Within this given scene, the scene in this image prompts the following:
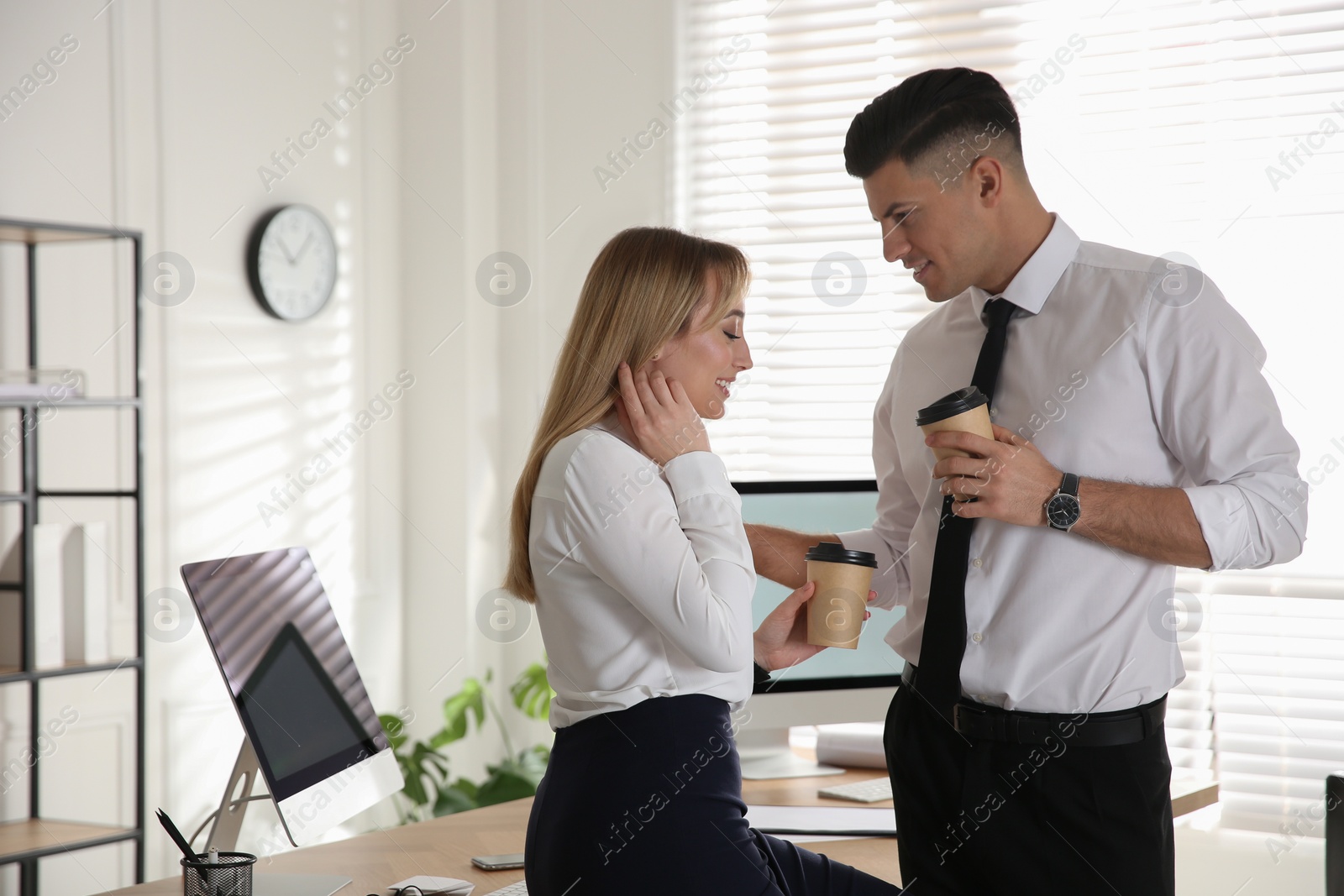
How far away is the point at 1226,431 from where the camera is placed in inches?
59.9

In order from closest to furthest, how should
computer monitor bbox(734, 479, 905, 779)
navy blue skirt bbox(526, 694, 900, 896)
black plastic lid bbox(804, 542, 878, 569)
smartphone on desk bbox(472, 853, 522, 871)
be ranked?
navy blue skirt bbox(526, 694, 900, 896) → black plastic lid bbox(804, 542, 878, 569) → smartphone on desk bbox(472, 853, 522, 871) → computer monitor bbox(734, 479, 905, 779)

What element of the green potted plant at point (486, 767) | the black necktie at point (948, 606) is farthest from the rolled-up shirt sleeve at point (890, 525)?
the green potted plant at point (486, 767)

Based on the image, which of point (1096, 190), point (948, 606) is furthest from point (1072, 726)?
point (1096, 190)

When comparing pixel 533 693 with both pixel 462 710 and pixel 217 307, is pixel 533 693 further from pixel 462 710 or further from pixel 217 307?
pixel 217 307

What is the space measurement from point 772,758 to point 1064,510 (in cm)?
118

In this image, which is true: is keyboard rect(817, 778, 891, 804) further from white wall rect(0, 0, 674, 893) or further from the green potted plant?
white wall rect(0, 0, 674, 893)

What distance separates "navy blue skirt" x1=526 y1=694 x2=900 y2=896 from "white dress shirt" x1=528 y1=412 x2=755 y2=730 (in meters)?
0.03

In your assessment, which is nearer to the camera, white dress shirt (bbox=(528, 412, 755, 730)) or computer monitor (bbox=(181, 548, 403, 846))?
white dress shirt (bbox=(528, 412, 755, 730))

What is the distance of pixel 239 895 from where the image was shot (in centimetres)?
157

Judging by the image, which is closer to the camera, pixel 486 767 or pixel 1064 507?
pixel 1064 507

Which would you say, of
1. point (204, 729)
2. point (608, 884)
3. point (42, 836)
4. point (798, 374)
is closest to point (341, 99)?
point (798, 374)

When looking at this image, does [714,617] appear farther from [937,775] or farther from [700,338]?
[937,775]

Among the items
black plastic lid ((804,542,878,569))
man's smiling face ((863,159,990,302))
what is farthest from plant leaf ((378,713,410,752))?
man's smiling face ((863,159,990,302))

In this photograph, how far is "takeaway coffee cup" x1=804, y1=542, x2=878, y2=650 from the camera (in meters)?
1.59
